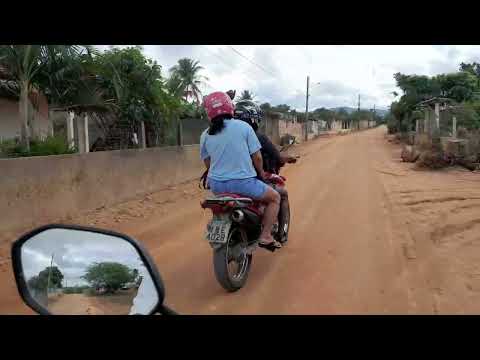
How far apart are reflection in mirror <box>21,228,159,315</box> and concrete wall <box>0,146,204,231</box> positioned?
4.27m

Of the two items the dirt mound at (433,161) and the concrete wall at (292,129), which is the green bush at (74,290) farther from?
the concrete wall at (292,129)

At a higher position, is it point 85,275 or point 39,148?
point 39,148

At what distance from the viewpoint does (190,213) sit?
7559mm

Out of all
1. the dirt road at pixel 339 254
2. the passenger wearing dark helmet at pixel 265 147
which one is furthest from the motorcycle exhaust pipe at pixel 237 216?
the passenger wearing dark helmet at pixel 265 147

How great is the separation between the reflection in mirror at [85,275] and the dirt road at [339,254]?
1.91m

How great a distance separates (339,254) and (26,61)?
6074 millimetres

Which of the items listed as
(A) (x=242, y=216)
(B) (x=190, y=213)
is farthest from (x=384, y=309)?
(B) (x=190, y=213)

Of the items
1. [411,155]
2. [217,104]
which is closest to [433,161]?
[411,155]

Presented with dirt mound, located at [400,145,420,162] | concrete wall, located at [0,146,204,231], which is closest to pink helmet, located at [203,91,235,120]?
concrete wall, located at [0,146,204,231]

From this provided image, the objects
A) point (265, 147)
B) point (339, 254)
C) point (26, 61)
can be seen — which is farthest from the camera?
point (26, 61)

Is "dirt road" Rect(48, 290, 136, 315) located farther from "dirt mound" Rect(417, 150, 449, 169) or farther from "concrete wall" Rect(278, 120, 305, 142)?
"concrete wall" Rect(278, 120, 305, 142)

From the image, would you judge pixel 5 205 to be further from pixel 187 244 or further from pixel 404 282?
pixel 404 282

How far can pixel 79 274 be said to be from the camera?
1.73 metres

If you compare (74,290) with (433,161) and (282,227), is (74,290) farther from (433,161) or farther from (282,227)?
(433,161)
